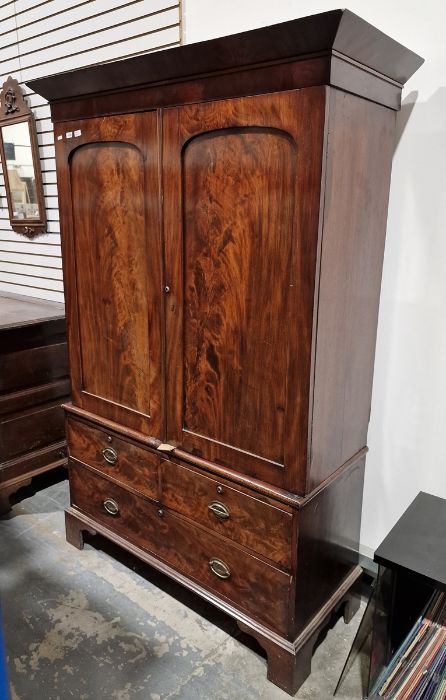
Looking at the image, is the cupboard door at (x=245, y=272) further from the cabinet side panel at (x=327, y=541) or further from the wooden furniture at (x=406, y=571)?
the wooden furniture at (x=406, y=571)

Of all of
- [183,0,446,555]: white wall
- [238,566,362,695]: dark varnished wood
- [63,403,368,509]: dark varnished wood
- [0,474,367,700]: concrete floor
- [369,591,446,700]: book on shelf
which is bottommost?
[0,474,367,700]: concrete floor

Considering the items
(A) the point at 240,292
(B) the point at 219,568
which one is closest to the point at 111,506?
(B) the point at 219,568

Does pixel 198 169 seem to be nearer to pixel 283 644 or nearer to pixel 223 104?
pixel 223 104

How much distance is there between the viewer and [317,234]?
1.40m

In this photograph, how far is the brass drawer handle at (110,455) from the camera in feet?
7.26

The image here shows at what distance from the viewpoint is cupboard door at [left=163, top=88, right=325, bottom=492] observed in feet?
4.65

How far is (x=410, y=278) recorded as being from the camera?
73.5 inches

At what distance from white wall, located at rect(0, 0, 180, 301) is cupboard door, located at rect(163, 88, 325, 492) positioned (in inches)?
46.6

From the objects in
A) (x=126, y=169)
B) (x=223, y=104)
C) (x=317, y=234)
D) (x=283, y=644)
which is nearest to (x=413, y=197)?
(x=317, y=234)

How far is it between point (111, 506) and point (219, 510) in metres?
0.69

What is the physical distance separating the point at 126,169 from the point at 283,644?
175 centimetres

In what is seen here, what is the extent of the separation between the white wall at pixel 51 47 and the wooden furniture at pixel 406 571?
2291 mm

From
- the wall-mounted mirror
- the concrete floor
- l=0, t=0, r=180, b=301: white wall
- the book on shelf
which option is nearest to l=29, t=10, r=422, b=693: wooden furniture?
the concrete floor

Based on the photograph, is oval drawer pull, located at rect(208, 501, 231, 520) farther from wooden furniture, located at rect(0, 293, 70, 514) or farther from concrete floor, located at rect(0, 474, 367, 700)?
wooden furniture, located at rect(0, 293, 70, 514)
